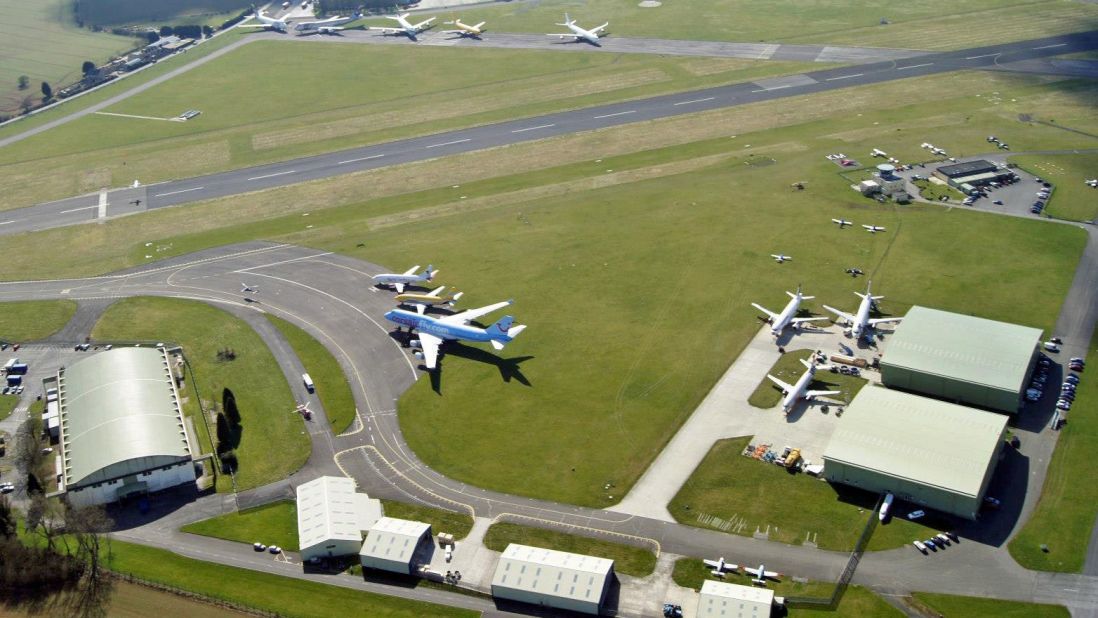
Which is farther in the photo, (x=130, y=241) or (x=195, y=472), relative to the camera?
(x=130, y=241)

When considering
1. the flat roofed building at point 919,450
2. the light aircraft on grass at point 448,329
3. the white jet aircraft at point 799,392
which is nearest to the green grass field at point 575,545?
the flat roofed building at point 919,450

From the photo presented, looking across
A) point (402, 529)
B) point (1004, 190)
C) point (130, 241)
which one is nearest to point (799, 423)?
point (402, 529)

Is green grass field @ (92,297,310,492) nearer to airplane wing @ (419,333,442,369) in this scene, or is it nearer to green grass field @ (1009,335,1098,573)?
airplane wing @ (419,333,442,369)

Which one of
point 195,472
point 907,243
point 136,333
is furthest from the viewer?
point 907,243

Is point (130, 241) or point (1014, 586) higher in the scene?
point (130, 241)

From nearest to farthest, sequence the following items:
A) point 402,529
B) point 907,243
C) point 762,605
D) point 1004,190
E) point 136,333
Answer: point 762,605 → point 402,529 → point 136,333 → point 907,243 → point 1004,190

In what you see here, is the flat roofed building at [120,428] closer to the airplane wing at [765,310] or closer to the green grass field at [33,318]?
the green grass field at [33,318]

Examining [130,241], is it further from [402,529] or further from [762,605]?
[762,605]
